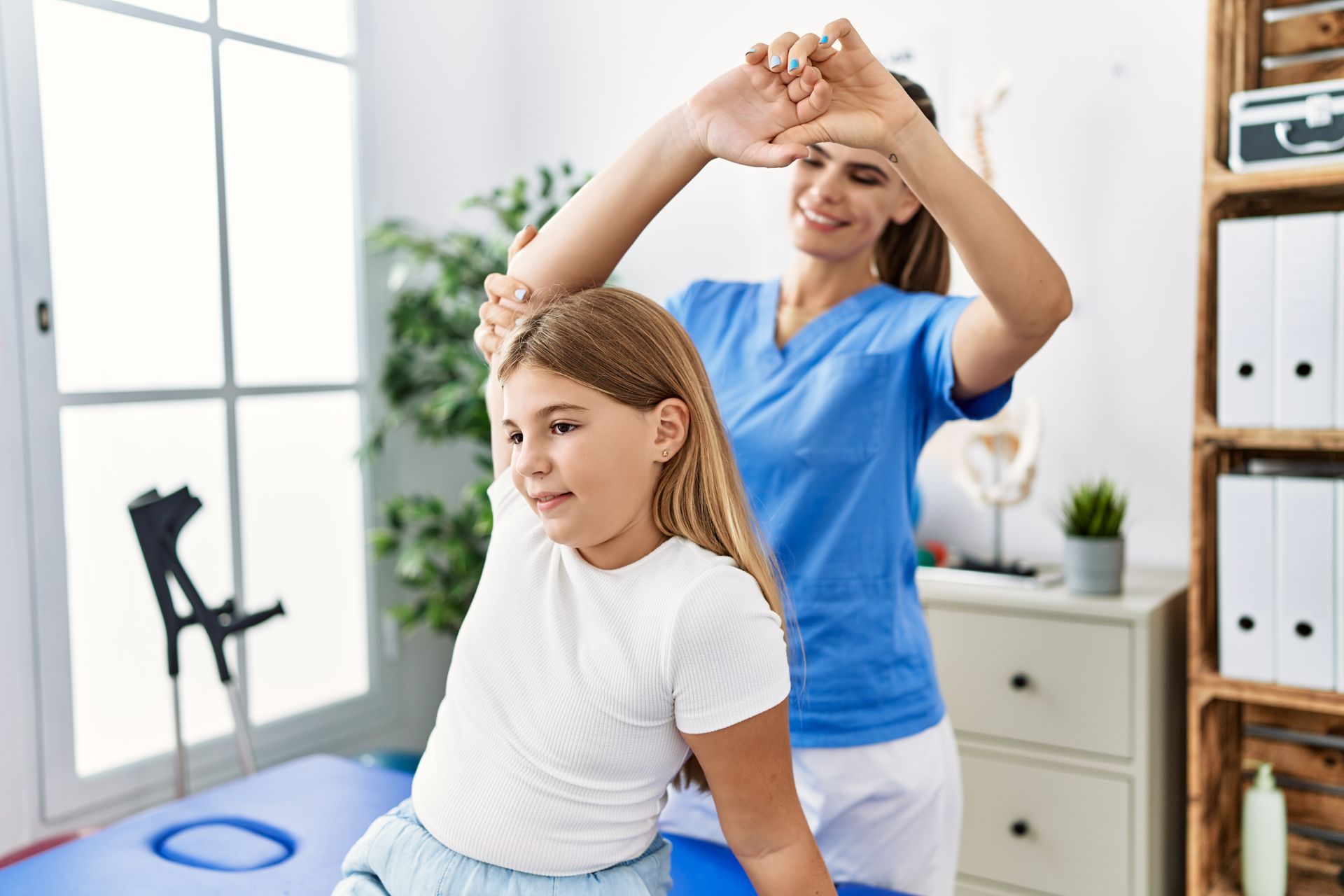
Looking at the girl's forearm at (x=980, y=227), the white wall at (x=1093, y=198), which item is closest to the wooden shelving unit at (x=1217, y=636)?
the white wall at (x=1093, y=198)

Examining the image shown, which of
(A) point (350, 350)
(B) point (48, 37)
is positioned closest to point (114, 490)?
(A) point (350, 350)

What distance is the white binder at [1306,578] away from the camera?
1.70 m

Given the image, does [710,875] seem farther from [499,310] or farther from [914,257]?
[914,257]

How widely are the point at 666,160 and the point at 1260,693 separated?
136 cm

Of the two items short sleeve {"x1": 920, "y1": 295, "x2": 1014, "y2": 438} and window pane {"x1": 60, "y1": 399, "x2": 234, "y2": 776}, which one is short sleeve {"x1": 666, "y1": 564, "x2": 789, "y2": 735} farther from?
window pane {"x1": 60, "y1": 399, "x2": 234, "y2": 776}

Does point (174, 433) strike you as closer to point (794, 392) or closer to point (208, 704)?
point (208, 704)

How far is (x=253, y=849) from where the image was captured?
126cm

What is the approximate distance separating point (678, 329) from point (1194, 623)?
124 cm

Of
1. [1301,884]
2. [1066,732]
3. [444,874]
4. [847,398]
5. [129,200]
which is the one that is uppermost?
[129,200]

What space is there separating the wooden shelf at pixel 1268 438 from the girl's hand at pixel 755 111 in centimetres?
109

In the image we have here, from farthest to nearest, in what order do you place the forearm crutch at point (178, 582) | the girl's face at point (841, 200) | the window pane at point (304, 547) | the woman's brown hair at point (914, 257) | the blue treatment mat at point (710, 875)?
the window pane at point (304, 547) → the forearm crutch at point (178, 582) → the woman's brown hair at point (914, 257) → the girl's face at point (841, 200) → the blue treatment mat at point (710, 875)

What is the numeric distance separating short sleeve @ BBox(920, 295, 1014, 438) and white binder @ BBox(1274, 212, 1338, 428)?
75cm

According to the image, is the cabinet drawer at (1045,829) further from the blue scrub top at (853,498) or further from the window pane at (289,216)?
the window pane at (289,216)

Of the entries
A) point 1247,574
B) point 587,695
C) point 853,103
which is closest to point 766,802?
point 587,695
